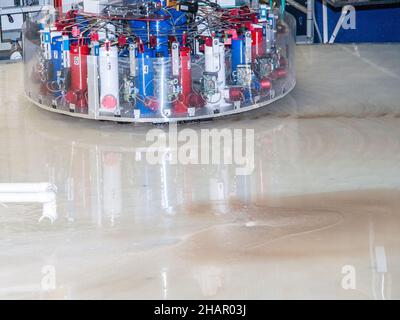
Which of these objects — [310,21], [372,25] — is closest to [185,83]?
[310,21]

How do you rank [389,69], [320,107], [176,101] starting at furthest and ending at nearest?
[389,69], [320,107], [176,101]

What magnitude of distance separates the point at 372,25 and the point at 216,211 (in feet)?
21.0

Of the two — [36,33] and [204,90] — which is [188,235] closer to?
[204,90]

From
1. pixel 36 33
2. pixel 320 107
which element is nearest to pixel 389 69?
pixel 320 107

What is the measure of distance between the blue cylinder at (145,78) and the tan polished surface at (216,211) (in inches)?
12.5

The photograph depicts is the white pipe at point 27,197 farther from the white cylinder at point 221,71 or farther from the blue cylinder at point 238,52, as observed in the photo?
the blue cylinder at point 238,52

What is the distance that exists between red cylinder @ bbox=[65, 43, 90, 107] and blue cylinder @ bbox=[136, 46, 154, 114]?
49 centimetres

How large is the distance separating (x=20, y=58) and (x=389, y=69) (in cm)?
401

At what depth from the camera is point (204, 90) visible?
32.0 feet

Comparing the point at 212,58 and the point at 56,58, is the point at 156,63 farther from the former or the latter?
the point at 56,58

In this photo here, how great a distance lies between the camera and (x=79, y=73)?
9.84m

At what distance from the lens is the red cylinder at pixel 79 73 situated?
980 cm

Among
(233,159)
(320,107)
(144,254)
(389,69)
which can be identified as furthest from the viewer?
(389,69)

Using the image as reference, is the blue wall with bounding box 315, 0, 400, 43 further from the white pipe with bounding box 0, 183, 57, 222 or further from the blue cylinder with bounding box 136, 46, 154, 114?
the white pipe with bounding box 0, 183, 57, 222
